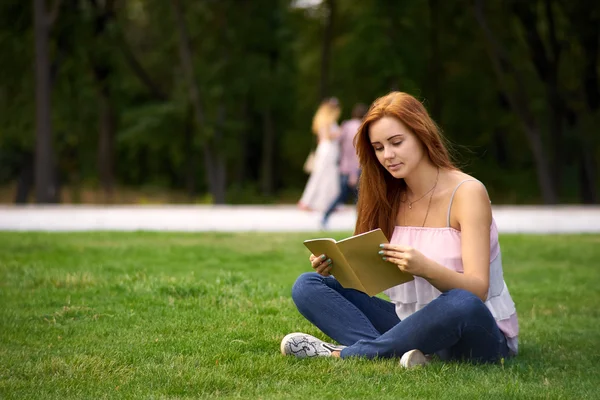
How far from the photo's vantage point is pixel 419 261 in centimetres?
480

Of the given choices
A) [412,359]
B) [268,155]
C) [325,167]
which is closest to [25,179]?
[268,155]

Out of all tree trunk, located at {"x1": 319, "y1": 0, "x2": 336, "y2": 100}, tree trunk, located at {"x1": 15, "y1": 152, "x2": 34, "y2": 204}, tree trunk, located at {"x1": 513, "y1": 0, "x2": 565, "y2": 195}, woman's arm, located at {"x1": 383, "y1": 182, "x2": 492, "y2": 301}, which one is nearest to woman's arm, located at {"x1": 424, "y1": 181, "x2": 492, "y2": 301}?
woman's arm, located at {"x1": 383, "y1": 182, "x2": 492, "y2": 301}

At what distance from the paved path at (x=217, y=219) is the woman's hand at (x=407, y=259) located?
11222 mm

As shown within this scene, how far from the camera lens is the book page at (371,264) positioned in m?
4.88

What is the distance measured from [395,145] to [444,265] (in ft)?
2.37

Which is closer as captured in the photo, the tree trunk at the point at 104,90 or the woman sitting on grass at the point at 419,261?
the woman sitting on grass at the point at 419,261

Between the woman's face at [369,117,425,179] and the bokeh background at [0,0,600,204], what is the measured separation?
17695 mm

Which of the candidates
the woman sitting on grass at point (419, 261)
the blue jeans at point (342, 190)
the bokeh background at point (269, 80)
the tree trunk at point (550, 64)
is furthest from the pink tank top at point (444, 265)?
the tree trunk at point (550, 64)

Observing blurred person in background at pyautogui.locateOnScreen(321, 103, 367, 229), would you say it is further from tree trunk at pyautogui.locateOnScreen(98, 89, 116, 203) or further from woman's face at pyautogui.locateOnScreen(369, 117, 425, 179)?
tree trunk at pyautogui.locateOnScreen(98, 89, 116, 203)

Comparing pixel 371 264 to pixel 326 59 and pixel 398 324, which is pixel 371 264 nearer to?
pixel 398 324

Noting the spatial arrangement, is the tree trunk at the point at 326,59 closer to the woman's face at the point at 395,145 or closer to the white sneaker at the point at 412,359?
the woman's face at the point at 395,145

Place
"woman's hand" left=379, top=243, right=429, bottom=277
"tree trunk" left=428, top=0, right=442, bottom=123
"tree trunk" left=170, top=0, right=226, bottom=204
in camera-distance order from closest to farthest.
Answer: "woman's hand" left=379, top=243, right=429, bottom=277 < "tree trunk" left=170, top=0, right=226, bottom=204 < "tree trunk" left=428, top=0, right=442, bottom=123

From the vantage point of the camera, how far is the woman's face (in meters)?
5.19

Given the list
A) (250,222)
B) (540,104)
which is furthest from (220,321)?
(540,104)
